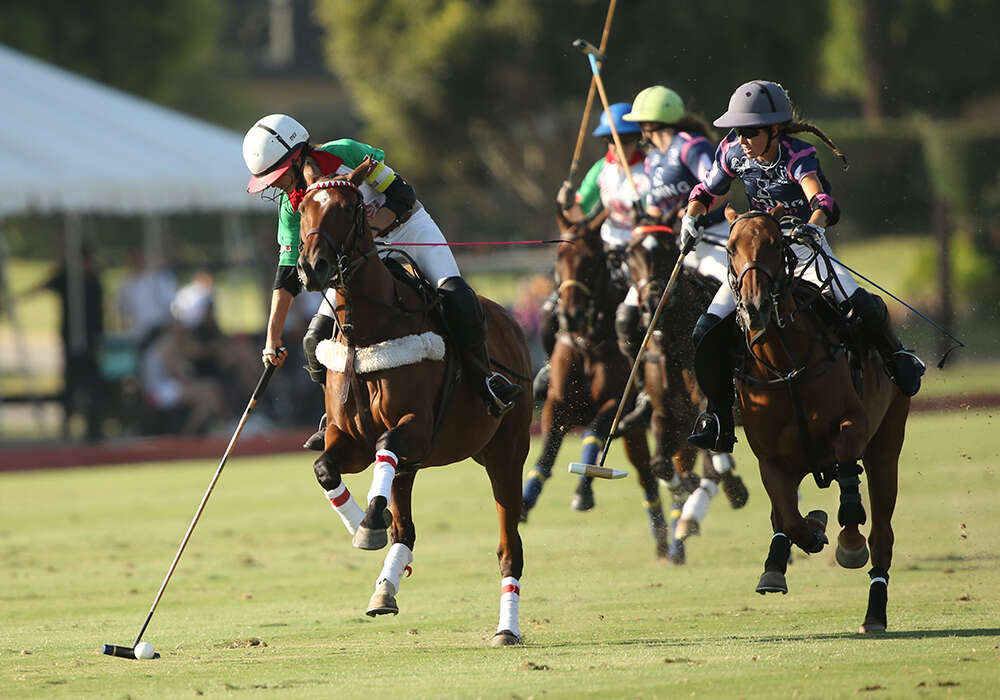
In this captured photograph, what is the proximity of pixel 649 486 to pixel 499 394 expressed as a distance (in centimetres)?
279

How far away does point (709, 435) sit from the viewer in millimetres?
7559

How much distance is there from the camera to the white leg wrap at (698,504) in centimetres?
944

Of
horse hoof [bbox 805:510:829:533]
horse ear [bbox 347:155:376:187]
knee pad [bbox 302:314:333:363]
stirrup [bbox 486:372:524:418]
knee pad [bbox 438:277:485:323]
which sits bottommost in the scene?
horse hoof [bbox 805:510:829:533]

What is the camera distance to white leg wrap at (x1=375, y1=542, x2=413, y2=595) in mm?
7047

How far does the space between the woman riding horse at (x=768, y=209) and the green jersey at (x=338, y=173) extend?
4.73 feet

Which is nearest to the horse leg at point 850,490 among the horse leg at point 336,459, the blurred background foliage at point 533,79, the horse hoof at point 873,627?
the horse hoof at point 873,627

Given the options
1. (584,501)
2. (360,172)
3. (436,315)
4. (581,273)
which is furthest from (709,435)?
Answer: (581,273)

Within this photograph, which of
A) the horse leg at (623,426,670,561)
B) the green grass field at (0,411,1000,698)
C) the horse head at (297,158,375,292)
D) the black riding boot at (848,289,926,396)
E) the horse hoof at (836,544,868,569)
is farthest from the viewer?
the horse leg at (623,426,670,561)

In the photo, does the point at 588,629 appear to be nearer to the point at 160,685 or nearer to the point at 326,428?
the point at 326,428

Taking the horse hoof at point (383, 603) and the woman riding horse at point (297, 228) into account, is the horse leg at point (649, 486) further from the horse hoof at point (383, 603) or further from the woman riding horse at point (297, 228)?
the horse hoof at point (383, 603)

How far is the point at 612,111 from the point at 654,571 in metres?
2.98

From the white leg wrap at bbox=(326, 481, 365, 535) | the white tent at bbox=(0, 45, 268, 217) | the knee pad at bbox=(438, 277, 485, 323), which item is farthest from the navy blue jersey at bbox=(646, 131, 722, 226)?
the white tent at bbox=(0, 45, 268, 217)

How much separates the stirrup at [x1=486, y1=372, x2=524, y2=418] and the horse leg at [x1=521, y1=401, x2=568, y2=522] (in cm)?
223

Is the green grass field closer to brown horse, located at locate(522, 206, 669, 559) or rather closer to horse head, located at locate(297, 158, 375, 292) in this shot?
brown horse, located at locate(522, 206, 669, 559)
